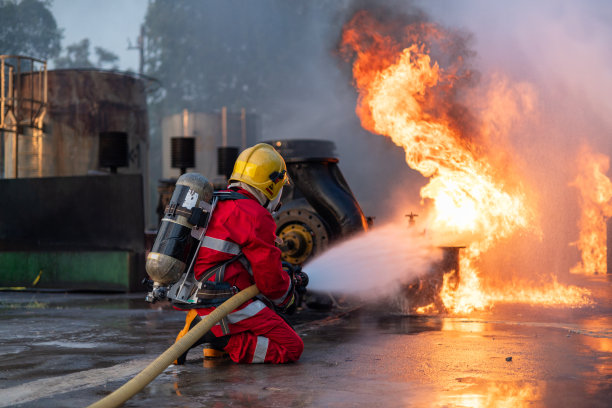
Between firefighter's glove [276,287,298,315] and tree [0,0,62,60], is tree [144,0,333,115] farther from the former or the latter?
firefighter's glove [276,287,298,315]

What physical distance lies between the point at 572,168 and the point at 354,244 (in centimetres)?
652

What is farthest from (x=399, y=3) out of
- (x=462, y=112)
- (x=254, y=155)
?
(x=254, y=155)

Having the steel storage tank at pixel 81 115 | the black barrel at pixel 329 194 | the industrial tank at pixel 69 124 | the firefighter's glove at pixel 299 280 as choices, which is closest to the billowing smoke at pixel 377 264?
the black barrel at pixel 329 194

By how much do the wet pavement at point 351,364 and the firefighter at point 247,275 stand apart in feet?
0.54

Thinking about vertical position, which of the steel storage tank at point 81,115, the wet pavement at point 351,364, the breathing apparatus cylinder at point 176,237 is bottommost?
the wet pavement at point 351,364

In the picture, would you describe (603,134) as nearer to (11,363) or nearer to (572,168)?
(572,168)

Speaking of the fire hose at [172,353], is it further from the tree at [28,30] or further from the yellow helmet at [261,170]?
the tree at [28,30]

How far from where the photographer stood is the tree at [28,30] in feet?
130

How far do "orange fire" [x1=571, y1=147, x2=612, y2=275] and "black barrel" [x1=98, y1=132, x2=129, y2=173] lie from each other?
10049 mm

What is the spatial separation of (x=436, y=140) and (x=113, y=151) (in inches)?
372

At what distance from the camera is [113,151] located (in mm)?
16516

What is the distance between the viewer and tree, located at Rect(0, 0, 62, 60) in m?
39.6

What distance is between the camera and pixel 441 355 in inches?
208

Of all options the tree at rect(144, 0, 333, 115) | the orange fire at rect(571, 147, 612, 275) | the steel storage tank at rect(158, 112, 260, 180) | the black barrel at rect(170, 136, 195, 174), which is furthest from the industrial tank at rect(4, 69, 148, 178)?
the tree at rect(144, 0, 333, 115)
